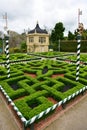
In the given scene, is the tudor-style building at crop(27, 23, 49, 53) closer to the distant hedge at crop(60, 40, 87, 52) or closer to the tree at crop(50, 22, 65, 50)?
the distant hedge at crop(60, 40, 87, 52)

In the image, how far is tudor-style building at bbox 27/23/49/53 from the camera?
3444 cm

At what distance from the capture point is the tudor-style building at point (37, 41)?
113 feet

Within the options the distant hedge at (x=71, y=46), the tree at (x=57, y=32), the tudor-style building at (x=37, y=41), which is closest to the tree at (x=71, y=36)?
the tree at (x=57, y=32)

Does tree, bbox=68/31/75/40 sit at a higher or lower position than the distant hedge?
higher

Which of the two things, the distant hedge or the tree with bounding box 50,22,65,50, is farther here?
the tree with bounding box 50,22,65,50

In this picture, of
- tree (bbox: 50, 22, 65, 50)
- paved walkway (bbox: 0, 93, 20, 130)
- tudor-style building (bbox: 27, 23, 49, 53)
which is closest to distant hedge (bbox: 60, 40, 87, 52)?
tudor-style building (bbox: 27, 23, 49, 53)

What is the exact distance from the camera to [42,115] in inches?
→ 176

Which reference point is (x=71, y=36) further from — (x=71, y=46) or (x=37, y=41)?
(x=37, y=41)

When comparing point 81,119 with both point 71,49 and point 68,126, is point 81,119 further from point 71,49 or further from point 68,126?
point 71,49

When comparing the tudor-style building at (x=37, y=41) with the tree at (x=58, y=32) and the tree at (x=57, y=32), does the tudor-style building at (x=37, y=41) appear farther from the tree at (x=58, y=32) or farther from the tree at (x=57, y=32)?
the tree at (x=58, y=32)

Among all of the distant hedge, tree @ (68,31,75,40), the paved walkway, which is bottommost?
the paved walkway

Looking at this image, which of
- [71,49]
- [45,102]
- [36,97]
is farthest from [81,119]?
[71,49]

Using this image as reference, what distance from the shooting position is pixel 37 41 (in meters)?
34.5

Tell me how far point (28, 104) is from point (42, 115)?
1154mm
